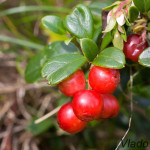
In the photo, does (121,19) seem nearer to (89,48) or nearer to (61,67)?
(89,48)

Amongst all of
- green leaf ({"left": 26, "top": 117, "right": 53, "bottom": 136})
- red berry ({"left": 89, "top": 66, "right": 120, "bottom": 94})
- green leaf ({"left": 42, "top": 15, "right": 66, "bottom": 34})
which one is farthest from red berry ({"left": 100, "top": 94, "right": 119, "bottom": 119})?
green leaf ({"left": 26, "top": 117, "right": 53, "bottom": 136})

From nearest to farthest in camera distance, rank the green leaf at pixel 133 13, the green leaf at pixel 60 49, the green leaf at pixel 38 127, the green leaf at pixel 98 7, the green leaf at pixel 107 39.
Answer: the green leaf at pixel 133 13, the green leaf at pixel 107 39, the green leaf at pixel 60 49, the green leaf at pixel 98 7, the green leaf at pixel 38 127

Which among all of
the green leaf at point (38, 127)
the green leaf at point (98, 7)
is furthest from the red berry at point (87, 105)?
the green leaf at point (38, 127)

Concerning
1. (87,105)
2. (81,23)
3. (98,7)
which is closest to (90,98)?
(87,105)

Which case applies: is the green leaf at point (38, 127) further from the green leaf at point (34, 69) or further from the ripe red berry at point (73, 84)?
the ripe red berry at point (73, 84)

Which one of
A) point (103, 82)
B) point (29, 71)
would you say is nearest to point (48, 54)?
point (29, 71)
